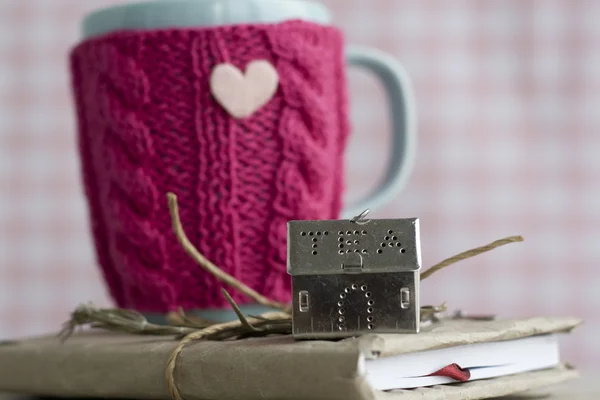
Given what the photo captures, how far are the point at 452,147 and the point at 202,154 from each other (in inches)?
31.5

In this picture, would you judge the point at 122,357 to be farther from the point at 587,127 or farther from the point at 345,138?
the point at 587,127

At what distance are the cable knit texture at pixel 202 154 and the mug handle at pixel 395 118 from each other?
0.08 meters

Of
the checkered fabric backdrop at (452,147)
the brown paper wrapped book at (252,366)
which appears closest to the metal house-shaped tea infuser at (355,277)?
the brown paper wrapped book at (252,366)

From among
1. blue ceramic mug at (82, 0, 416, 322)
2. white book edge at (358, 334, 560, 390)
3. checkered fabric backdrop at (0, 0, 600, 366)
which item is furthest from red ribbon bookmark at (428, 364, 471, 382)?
checkered fabric backdrop at (0, 0, 600, 366)

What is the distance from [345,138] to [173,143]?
0.15m

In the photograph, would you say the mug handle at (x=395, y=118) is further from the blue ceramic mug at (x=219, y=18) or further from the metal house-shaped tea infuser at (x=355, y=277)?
the metal house-shaped tea infuser at (x=355, y=277)

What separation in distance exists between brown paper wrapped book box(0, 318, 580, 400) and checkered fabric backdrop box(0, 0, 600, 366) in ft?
2.66

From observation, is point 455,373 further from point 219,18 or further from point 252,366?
point 219,18

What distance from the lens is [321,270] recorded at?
0.44m

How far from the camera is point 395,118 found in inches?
28.7

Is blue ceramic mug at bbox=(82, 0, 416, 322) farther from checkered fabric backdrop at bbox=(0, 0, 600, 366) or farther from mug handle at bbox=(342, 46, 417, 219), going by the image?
checkered fabric backdrop at bbox=(0, 0, 600, 366)

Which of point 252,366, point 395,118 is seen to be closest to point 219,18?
point 395,118

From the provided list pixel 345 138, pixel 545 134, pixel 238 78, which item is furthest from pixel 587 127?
pixel 238 78

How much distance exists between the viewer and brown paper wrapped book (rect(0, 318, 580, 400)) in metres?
0.40
